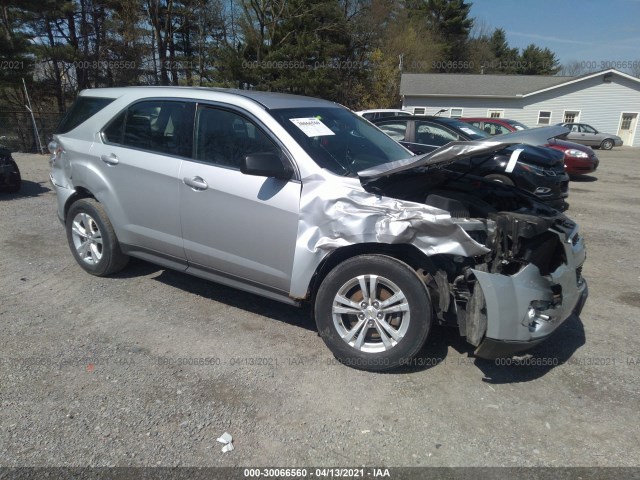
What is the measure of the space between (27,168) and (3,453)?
12.4 m

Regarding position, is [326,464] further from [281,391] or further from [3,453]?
[3,453]

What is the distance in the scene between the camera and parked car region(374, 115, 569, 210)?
7668mm

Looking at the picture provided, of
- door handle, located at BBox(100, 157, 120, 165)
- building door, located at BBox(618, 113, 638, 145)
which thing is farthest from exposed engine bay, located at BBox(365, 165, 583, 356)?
building door, located at BBox(618, 113, 638, 145)

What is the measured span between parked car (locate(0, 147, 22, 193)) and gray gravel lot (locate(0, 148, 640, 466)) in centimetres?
491

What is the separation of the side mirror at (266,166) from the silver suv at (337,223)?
1 cm

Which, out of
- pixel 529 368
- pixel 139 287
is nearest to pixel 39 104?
pixel 139 287

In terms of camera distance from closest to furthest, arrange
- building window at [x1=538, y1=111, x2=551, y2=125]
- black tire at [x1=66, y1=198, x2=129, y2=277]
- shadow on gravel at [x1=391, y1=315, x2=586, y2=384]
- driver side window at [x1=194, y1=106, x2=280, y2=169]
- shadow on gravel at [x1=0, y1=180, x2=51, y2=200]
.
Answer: shadow on gravel at [x1=391, y1=315, x2=586, y2=384], driver side window at [x1=194, y1=106, x2=280, y2=169], black tire at [x1=66, y1=198, x2=129, y2=277], shadow on gravel at [x1=0, y1=180, x2=51, y2=200], building window at [x1=538, y1=111, x2=551, y2=125]

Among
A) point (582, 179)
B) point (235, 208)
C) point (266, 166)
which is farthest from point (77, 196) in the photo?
point (582, 179)

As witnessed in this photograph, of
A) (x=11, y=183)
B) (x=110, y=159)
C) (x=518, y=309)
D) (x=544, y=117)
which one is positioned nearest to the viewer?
(x=518, y=309)

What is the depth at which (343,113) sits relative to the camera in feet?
14.7

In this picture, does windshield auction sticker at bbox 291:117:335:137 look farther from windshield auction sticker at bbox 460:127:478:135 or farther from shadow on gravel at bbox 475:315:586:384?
windshield auction sticker at bbox 460:127:478:135

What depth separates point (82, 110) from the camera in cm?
478

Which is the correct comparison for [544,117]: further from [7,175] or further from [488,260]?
[488,260]

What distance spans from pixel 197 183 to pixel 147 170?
2.08 feet
